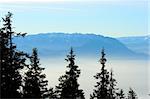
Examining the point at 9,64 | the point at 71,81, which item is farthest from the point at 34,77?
the point at 9,64

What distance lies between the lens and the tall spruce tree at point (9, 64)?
2727 centimetres

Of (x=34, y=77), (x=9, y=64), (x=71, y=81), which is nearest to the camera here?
(x=9, y=64)

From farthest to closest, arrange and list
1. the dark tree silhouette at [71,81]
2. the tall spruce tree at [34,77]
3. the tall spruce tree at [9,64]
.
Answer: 1. the dark tree silhouette at [71,81]
2. the tall spruce tree at [34,77]
3. the tall spruce tree at [9,64]

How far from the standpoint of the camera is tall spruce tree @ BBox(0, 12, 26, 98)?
27.3 m

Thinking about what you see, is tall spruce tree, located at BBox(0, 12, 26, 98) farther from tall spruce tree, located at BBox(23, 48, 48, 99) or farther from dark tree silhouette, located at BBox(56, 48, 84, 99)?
dark tree silhouette, located at BBox(56, 48, 84, 99)

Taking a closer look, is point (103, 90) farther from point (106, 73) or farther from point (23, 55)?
point (23, 55)

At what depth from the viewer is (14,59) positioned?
29656mm

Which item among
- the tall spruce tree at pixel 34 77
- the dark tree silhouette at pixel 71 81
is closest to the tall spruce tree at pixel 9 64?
the tall spruce tree at pixel 34 77

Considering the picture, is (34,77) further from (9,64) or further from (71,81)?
(9,64)

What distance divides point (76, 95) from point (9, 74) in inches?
738

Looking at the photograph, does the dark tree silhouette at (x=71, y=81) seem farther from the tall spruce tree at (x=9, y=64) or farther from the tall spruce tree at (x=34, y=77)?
the tall spruce tree at (x=9, y=64)

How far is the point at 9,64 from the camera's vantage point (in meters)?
28.9

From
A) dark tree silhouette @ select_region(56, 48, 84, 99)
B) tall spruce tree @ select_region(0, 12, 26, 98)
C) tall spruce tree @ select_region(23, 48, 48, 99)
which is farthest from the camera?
dark tree silhouette @ select_region(56, 48, 84, 99)

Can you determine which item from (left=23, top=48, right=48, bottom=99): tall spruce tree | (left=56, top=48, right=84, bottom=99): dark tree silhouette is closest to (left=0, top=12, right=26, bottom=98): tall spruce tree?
(left=23, top=48, right=48, bottom=99): tall spruce tree
